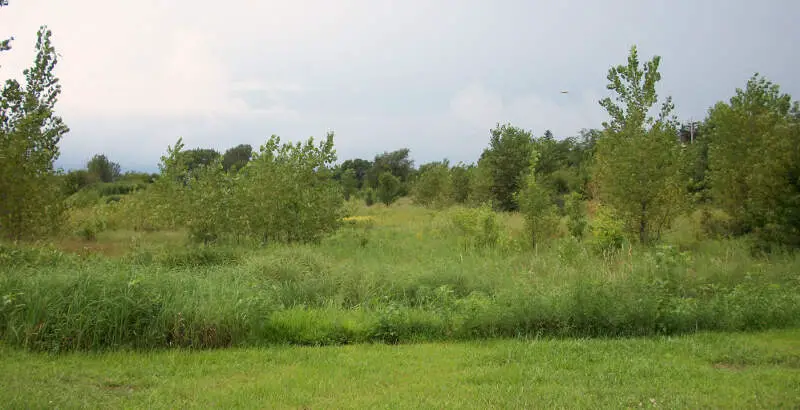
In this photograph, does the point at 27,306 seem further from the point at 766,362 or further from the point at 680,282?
the point at 680,282

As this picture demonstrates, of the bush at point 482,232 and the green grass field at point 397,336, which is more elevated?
the bush at point 482,232

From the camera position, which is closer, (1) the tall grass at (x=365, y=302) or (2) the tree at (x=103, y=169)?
(1) the tall grass at (x=365, y=302)

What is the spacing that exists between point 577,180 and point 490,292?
2619cm

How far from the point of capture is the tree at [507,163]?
3347cm

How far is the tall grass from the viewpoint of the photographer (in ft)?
21.8

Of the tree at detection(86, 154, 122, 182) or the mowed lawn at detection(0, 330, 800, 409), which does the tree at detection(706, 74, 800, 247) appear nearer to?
the mowed lawn at detection(0, 330, 800, 409)

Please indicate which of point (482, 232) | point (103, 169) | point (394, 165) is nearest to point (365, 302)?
point (482, 232)

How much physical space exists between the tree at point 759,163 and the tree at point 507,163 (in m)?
14.6

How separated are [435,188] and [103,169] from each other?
3290 centimetres

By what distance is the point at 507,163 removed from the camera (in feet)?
111

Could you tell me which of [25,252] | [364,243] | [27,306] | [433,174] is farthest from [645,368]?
[433,174]

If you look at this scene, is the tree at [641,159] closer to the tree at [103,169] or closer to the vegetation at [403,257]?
the vegetation at [403,257]

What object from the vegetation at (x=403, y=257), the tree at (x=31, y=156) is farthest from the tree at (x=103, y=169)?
the tree at (x=31, y=156)

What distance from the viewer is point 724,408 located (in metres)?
4.76
